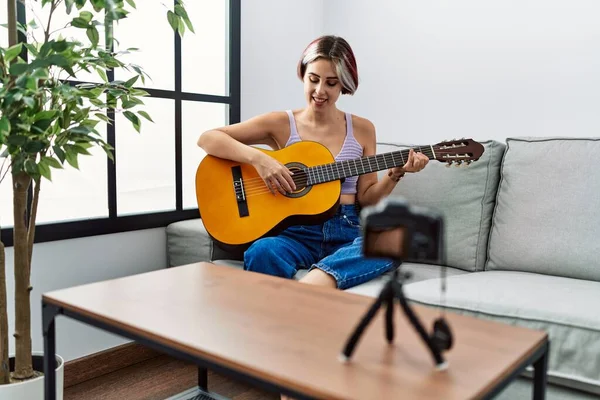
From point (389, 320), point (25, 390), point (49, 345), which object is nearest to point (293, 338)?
point (389, 320)

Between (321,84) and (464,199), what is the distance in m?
0.64

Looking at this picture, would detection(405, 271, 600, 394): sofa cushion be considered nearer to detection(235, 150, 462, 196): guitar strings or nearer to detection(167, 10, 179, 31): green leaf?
detection(235, 150, 462, 196): guitar strings

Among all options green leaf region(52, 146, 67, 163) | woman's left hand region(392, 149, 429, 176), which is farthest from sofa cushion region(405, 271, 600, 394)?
green leaf region(52, 146, 67, 163)

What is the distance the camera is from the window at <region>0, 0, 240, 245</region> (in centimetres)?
190

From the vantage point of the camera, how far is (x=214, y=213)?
68.3 inches

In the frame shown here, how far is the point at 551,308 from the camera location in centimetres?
127

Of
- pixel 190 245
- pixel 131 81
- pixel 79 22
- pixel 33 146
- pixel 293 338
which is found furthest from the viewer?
pixel 190 245

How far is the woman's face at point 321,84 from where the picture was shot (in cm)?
179

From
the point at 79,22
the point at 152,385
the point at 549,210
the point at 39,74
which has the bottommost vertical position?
the point at 152,385

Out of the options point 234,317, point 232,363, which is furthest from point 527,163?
point 232,363

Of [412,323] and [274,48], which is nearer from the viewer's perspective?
[412,323]

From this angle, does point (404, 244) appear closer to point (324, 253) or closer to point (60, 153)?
point (60, 153)

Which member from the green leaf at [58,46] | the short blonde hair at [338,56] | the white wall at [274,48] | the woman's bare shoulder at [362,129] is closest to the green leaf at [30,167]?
the green leaf at [58,46]

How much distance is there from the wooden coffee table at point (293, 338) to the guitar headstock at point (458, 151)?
74 centimetres
